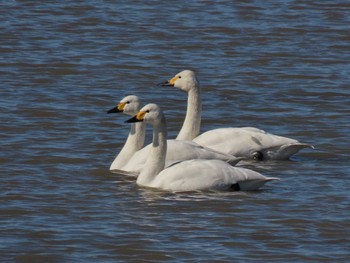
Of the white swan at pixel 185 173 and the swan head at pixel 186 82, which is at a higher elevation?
the swan head at pixel 186 82

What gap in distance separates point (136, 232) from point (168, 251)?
0.61 metres

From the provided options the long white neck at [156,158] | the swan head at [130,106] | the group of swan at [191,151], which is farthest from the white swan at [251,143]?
the long white neck at [156,158]

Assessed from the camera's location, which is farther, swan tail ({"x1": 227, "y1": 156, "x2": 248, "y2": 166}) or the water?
swan tail ({"x1": 227, "y1": 156, "x2": 248, "y2": 166})

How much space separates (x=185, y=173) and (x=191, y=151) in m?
0.78

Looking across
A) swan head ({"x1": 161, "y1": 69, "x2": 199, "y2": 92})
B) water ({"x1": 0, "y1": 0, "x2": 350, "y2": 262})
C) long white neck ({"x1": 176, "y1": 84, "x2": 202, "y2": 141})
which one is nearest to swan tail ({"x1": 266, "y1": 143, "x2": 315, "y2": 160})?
water ({"x1": 0, "y1": 0, "x2": 350, "y2": 262})

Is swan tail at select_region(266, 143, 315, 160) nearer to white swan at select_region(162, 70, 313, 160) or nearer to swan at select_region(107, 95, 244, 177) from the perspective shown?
white swan at select_region(162, 70, 313, 160)

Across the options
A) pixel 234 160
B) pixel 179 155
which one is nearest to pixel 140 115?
pixel 179 155

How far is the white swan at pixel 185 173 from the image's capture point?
40.7 ft

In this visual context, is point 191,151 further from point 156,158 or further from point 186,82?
point 186,82

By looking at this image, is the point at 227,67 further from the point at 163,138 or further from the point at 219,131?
the point at 163,138

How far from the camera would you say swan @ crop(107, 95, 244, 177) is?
13.2 metres

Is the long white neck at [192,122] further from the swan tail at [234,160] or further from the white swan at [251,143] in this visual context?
the swan tail at [234,160]

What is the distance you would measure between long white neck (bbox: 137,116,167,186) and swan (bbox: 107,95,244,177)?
1.44 ft

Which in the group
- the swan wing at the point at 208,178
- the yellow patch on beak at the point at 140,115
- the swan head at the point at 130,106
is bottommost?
the swan wing at the point at 208,178
